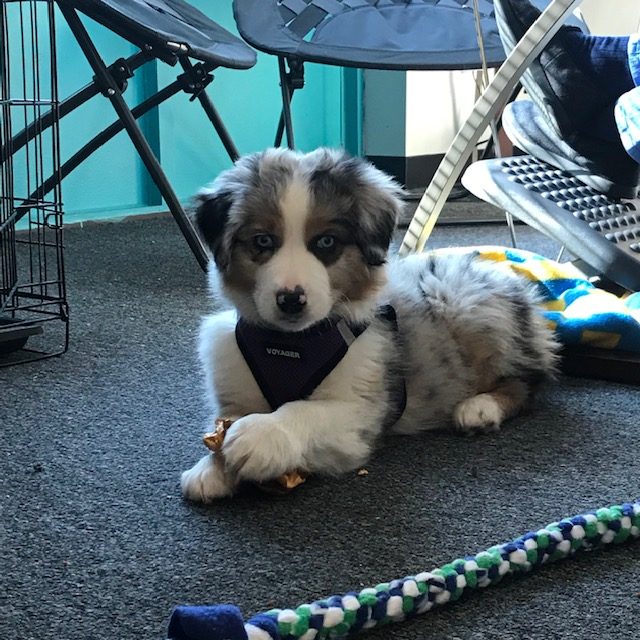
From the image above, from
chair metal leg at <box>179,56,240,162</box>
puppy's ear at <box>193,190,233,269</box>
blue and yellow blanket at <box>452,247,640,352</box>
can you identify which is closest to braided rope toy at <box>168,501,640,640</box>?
puppy's ear at <box>193,190,233,269</box>

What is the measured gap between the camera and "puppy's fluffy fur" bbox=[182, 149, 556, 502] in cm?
Answer: 142

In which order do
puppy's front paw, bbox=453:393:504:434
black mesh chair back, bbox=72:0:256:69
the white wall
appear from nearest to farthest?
puppy's front paw, bbox=453:393:504:434 < black mesh chair back, bbox=72:0:256:69 < the white wall

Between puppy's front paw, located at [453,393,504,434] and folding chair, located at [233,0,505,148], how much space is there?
1972 millimetres

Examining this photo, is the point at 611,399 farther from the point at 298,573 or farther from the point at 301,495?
the point at 298,573

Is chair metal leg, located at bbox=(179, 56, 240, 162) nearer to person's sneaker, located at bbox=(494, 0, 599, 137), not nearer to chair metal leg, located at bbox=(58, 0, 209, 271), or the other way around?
chair metal leg, located at bbox=(58, 0, 209, 271)

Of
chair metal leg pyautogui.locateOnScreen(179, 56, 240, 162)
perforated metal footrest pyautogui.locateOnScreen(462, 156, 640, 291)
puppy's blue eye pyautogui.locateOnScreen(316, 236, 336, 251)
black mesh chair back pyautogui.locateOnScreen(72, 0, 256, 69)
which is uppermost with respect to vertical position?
black mesh chair back pyautogui.locateOnScreen(72, 0, 256, 69)

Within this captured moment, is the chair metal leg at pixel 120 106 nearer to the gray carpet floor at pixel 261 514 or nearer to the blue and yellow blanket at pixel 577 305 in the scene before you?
the gray carpet floor at pixel 261 514

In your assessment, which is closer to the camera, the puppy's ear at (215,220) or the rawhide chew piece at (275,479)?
the rawhide chew piece at (275,479)

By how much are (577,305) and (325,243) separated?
2.94 feet

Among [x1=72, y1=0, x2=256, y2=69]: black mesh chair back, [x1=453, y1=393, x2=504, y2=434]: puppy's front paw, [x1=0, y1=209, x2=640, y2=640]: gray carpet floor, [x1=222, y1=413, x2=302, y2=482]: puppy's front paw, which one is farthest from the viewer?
[x1=72, y1=0, x2=256, y2=69]: black mesh chair back

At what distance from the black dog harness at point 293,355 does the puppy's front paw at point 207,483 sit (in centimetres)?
20

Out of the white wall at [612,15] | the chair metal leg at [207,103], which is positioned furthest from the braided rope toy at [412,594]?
the white wall at [612,15]

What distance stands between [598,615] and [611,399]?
90cm

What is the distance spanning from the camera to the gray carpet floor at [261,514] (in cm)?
105
